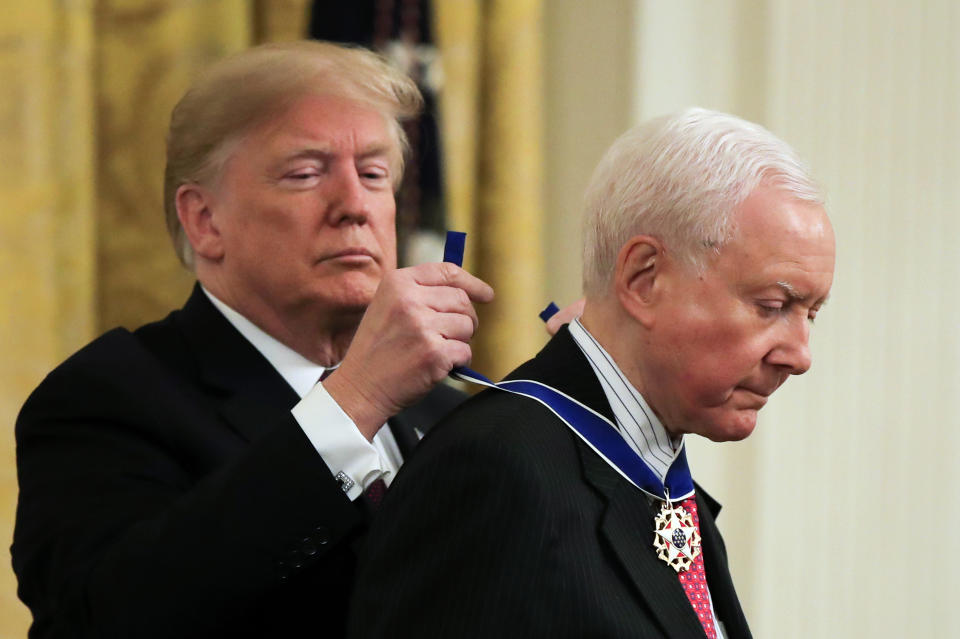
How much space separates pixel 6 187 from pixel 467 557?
5.63ft

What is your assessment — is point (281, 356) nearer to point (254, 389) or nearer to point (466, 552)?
point (254, 389)

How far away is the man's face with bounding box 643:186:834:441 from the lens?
54.6 inches

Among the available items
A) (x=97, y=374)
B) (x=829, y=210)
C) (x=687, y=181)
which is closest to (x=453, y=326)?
(x=687, y=181)

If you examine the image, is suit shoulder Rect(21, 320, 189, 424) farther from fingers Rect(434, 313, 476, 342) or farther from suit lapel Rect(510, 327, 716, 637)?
suit lapel Rect(510, 327, 716, 637)

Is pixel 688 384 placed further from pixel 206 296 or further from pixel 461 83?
pixel 461 83

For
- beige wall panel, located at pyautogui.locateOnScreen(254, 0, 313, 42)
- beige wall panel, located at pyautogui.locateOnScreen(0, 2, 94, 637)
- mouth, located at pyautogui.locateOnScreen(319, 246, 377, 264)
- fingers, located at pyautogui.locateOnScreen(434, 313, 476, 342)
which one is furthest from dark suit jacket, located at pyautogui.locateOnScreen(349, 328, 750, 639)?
beige wall panel, located at pyautogui.locateOnScreen(254, 0, 313, 42)

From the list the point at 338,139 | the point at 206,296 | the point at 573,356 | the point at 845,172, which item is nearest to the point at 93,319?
the point at 206,296

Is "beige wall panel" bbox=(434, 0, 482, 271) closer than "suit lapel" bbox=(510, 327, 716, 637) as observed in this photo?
No

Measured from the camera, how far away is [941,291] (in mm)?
3109

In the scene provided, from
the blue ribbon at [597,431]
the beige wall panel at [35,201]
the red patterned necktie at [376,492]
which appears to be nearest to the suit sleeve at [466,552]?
the blue ribbon at [597,431]

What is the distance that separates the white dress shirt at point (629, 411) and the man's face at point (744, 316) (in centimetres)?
3

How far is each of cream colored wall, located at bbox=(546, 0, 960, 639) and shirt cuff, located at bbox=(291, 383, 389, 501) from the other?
1657mm

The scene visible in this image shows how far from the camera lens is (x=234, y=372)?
74.4 inches

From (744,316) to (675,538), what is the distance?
0.27 m
